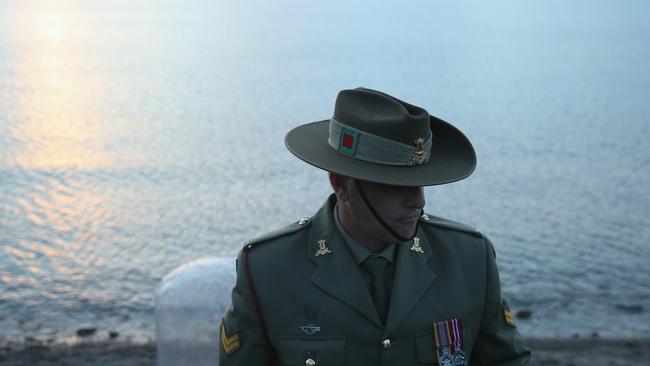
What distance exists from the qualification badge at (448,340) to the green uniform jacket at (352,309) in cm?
2

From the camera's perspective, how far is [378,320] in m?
3.38

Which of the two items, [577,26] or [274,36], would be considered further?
[577,26]

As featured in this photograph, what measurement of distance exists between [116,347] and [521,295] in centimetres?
505

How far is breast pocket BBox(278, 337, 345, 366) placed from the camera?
3371mm

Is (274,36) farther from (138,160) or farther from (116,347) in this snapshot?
(116,347)

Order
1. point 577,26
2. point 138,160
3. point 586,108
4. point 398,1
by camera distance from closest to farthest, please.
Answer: point 138,160
point 586,108
point 577,26
point 398,1

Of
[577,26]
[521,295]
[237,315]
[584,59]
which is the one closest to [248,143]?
[521,295]

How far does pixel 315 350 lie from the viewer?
3379 millimetres

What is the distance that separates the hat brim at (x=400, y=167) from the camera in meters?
3.24

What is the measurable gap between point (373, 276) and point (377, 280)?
22 mm

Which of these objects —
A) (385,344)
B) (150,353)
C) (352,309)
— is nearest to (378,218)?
(352,309)

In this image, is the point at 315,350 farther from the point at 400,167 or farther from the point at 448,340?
the point at 400,167

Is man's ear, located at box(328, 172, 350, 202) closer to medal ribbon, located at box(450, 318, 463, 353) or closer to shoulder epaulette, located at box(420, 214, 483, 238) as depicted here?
shoulder epaulette, located at box(420, 214, 483, 238)

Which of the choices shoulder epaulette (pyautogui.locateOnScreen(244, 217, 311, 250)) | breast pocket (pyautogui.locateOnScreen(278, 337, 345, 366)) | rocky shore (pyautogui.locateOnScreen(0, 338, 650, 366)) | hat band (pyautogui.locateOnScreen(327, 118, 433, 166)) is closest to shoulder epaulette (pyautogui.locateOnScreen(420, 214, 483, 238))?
hat band (pyautogui.locateOnScreen(327, 118, 433, 166))
